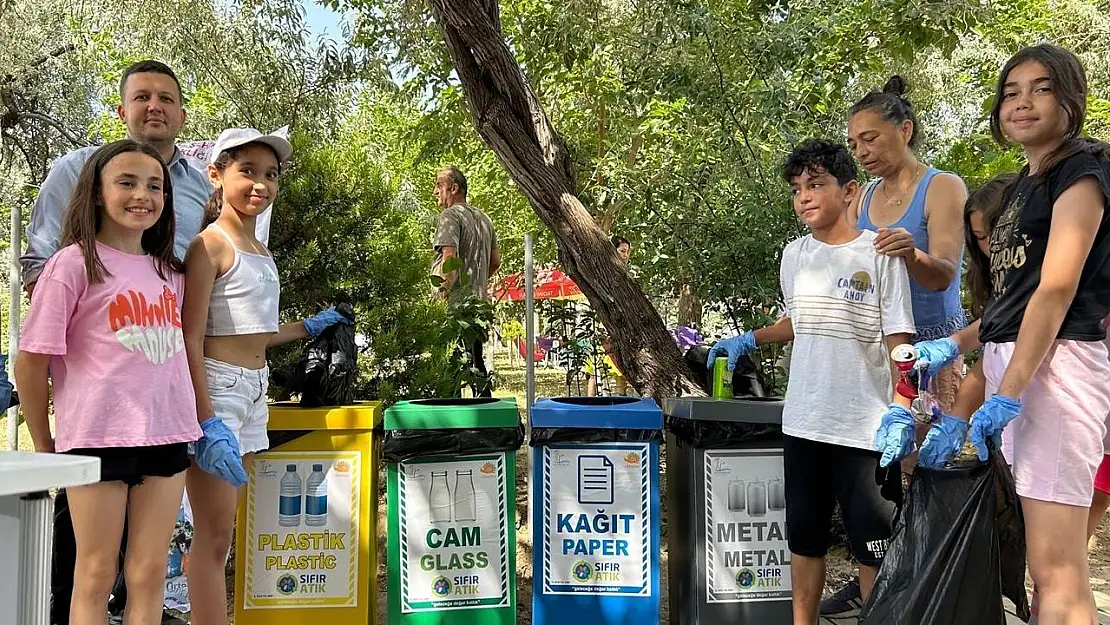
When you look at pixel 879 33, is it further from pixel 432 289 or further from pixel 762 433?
pixel 762 433

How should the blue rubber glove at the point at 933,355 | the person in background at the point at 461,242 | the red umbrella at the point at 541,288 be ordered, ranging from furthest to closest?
the red umbrella at the point at 541,288 < the person in background at the point at 461,242 < the blue rubber glove at the point at 933,355

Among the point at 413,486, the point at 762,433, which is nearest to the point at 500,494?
the point at 413,486

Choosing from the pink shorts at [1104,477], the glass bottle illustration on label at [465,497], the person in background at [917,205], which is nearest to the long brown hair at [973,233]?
the person in background at [917,205]

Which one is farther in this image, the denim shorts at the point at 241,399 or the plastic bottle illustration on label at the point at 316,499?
the plastic bottle illustration on label at the point at 316,499

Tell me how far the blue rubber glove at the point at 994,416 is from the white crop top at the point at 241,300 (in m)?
2.10

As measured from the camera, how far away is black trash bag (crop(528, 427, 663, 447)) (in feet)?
11.0

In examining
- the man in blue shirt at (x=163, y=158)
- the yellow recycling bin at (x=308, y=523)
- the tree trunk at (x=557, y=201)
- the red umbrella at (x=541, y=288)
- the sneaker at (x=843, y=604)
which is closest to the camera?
the man in blue shirt at (x=163, y=158)

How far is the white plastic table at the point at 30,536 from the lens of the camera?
1479mm

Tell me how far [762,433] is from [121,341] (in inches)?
88.0

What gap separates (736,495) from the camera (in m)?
3.39

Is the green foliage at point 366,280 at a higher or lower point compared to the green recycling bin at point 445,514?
higher

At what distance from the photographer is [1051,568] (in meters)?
2.16

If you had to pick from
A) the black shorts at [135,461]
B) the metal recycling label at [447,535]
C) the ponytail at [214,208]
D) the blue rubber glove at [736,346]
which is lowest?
the metal recycling label at [447,535]

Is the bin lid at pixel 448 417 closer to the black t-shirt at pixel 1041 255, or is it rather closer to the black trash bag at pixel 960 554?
the black trash bag at pixel 960 554
